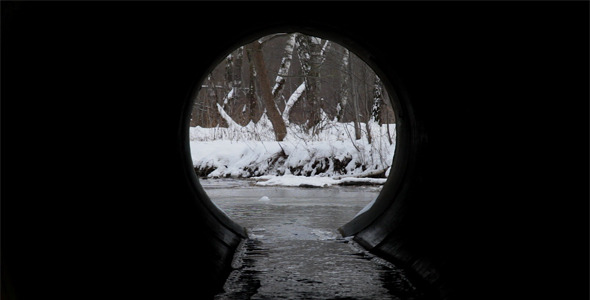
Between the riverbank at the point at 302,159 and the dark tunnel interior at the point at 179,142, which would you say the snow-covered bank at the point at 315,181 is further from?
the dark tunnel interior at the point at 179,142

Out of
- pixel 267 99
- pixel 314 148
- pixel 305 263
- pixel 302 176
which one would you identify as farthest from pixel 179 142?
pixel 267 99

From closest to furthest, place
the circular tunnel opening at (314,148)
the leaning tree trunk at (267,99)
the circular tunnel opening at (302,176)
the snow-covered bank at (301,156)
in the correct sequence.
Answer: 1. the circular tunnel opening at (302,176)
2. the circular tunnel opening at (314,148)
3. the snow-covered bank at (301,156)
4. the leaning tree trunk at (267,99)

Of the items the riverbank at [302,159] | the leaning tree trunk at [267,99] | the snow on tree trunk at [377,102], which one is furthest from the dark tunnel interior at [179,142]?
the leaning tree trunk at [267,99]

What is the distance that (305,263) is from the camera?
10.00 feet

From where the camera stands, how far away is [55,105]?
2.02 m

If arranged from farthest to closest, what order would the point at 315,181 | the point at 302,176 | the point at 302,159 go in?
the point at 302,159 < the point at 302,176 < the point at 315,181

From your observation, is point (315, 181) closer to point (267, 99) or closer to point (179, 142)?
point (267, 99)

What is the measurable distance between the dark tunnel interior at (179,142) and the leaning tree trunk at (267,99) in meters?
10.6

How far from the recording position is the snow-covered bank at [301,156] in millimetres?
10305

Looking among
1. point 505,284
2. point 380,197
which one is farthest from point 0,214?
point 380,197

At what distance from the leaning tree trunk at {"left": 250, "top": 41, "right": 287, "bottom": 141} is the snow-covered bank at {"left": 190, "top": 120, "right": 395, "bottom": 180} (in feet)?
2.39

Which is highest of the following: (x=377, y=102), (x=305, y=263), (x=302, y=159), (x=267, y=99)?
(x=267, y=99)

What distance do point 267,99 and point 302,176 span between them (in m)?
4.07

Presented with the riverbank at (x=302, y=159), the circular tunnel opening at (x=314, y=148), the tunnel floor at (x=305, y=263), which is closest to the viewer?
the tunnel floor at (x=305, y=263)
